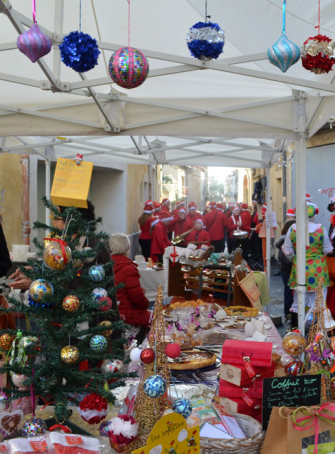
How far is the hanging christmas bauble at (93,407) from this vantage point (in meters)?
1.64

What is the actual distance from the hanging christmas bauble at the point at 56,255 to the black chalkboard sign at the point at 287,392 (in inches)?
31.8

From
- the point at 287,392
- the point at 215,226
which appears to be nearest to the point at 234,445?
the point at 287,392

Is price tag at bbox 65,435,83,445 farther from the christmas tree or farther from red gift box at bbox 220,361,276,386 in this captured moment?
red gift box at bbox 220,361,276,386

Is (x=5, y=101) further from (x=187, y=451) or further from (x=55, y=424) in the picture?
(x=187, y=451)

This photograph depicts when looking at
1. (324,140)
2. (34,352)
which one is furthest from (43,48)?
(324,140)

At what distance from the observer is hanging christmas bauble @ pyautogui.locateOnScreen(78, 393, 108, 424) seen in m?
1.64

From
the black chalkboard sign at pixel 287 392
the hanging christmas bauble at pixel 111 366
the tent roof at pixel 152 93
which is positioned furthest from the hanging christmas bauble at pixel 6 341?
the tent roof at pixel 152 93

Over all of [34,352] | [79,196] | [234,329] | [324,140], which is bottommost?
[234,329]

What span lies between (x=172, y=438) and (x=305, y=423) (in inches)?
16.7

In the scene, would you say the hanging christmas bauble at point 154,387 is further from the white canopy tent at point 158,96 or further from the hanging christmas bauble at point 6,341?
the white canopy tent at point 158,96

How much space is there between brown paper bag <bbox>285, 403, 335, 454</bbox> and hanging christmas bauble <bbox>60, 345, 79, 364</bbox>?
0.73m

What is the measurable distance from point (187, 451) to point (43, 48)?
67.8 inches

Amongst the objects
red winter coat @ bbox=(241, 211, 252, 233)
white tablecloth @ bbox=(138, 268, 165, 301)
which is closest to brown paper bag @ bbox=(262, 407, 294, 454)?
white tablecloth @ bbox=(138, 268, 165, 301)

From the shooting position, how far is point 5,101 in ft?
15.0
